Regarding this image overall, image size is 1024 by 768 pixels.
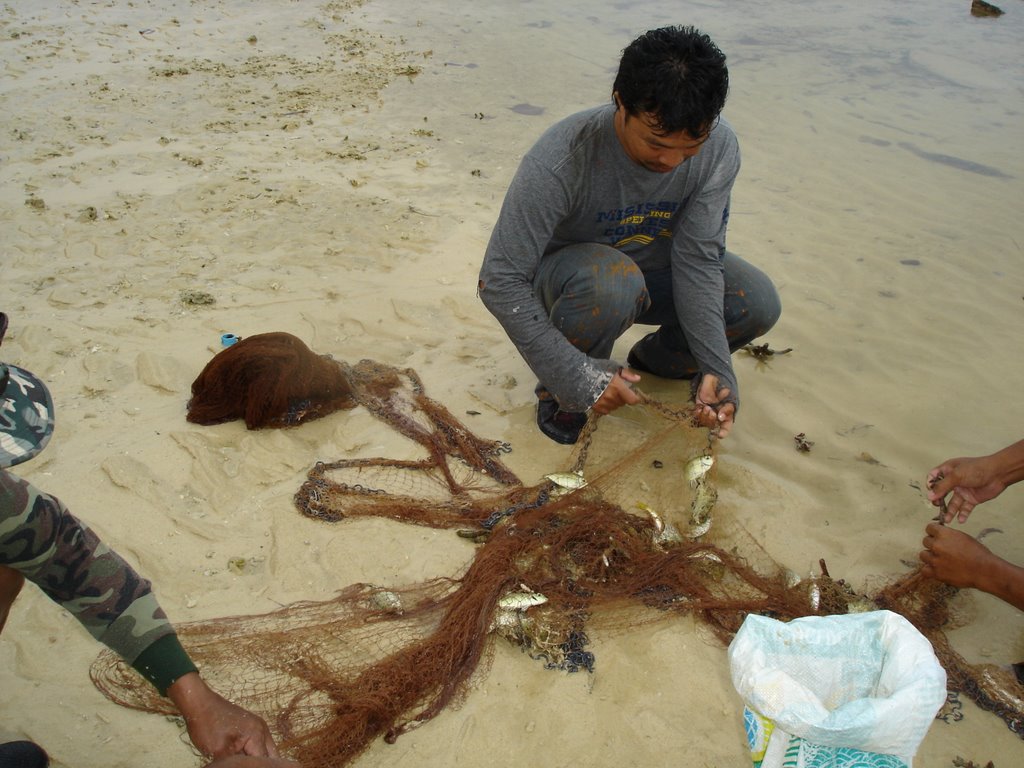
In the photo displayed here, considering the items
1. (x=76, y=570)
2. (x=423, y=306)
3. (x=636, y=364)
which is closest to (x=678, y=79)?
(x=636, y=364)

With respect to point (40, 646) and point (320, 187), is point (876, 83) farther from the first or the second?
point (40, 646)

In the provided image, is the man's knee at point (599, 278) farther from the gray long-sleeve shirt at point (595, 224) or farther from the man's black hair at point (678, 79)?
the man's black hair at point (678, 79)

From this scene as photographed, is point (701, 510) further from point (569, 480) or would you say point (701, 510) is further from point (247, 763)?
point (247, 763)

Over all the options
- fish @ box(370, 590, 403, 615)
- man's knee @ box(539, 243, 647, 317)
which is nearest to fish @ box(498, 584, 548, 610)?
fish @ box(370, 590, 403, 615)

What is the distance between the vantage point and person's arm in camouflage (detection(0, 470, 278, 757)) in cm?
159

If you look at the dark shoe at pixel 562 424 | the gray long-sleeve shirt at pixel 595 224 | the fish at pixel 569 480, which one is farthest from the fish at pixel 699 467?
the dark shoe at pixel 562 424

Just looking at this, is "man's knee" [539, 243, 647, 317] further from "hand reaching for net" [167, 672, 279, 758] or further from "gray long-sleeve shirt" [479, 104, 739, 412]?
"hand reaching for net" [167, 672, 279, 758]

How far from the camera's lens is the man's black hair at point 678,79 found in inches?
85.4

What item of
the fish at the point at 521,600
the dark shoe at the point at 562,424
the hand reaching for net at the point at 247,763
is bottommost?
the fish at the point at 521,600

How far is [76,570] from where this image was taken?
5.32 feet

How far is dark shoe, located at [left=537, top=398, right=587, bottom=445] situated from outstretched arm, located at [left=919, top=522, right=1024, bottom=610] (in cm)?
131

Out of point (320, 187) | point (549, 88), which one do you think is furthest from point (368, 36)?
point (320, 187)

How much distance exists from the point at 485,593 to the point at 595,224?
55.2 inches

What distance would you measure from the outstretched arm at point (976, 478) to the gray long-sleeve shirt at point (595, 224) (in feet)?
2.33
